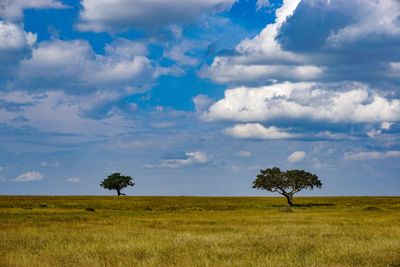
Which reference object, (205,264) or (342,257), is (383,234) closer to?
(342,257)

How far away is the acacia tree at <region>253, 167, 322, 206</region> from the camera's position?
9788cm

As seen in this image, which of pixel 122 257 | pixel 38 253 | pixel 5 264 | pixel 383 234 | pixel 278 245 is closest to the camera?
pixel 5 264

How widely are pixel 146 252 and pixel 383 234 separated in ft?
56.7

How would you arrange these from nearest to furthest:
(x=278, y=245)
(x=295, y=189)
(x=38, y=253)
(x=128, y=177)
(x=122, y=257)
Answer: (x=122, y=257)
(x=38, y=253)
(x=278, y=245)
(x=295, y=189)
(x=128, y=177)

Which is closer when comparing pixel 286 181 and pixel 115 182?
→ pixel 286 181

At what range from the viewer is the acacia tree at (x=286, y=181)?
321ft

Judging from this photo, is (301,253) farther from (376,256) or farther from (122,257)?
(122,257)

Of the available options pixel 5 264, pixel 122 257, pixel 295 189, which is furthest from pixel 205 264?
pixel 295 189

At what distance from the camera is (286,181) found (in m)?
97.9

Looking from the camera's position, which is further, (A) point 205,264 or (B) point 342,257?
(B) point 342,257

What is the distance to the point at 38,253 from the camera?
21922 mm

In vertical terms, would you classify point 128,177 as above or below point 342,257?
above

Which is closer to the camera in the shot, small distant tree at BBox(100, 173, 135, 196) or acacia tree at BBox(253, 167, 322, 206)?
acacia tree at BBox(253, 167, 322, 206)

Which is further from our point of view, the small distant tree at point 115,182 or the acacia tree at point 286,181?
the small distant tree at point 115,182
